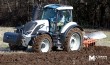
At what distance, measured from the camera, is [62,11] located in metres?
16.1

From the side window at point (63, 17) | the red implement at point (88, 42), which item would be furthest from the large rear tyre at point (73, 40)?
the red implement at point (88, 42)

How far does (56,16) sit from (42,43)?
4.43 feet

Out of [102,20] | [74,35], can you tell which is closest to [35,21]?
[74,35]

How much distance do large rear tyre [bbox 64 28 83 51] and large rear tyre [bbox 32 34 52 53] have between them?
817mm

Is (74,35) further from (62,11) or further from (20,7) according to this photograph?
(20,7)

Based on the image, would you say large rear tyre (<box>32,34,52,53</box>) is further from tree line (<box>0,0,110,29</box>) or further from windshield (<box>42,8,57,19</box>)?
tree line (<box>0,0,110,29</box>)

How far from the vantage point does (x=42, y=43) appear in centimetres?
1511

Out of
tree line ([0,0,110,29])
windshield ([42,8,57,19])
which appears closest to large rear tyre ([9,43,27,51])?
windshield ([42,8,57,19])

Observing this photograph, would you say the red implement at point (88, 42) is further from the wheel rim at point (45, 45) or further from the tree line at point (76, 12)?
the tree line at point (76, 12)

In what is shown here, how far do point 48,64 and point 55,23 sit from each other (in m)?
4.26

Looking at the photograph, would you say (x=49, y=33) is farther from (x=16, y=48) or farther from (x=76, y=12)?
(x=76, y=12)

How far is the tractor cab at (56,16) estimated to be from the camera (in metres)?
15.8

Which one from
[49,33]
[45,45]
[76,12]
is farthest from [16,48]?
[76,12]

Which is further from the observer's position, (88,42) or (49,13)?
(88,42)
